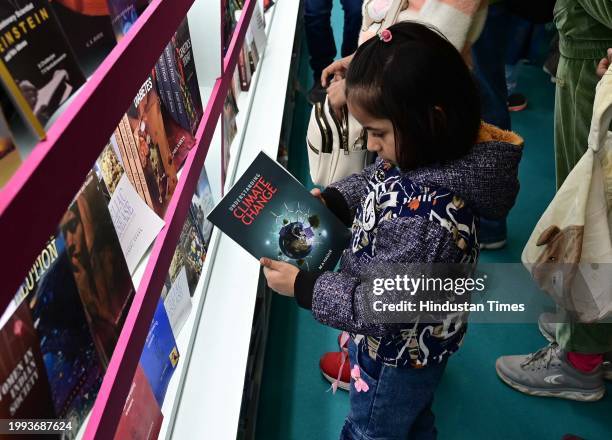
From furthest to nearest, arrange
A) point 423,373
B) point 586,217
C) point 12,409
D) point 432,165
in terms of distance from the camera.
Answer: point 586,217 < point 423,373 < point 432,165 < point 12,409

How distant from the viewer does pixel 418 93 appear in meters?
1.09

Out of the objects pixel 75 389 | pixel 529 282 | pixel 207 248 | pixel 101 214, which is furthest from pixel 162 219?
pixel 529 282

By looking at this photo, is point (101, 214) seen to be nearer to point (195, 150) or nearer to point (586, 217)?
point (195, 150)

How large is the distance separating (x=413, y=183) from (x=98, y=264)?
0.63 meters

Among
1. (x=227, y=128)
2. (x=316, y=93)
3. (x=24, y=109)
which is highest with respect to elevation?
(x=24, y=109)

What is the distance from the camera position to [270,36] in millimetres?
3104

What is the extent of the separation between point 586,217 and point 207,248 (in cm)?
108

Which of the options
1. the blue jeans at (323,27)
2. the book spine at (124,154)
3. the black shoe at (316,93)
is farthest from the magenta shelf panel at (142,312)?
the blue jeans at (323,27)

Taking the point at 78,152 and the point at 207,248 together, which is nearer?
the point at 78,152

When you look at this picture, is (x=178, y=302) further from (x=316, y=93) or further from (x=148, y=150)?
A: (x=316, y=93)

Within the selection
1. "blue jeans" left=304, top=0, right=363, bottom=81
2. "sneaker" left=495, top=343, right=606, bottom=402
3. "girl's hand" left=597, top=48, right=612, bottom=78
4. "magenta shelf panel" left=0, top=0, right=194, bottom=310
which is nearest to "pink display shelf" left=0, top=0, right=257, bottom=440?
"magenta shelf panel" left=0, top=0, right=194, bottom=310

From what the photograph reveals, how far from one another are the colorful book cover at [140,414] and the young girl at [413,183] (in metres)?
0.39

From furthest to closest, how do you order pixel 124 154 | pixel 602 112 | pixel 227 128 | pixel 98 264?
pixel 227 128, pixel 602 112, pixel 124 154, pixel 98 264

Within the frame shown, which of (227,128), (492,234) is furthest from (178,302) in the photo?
(492,234)
